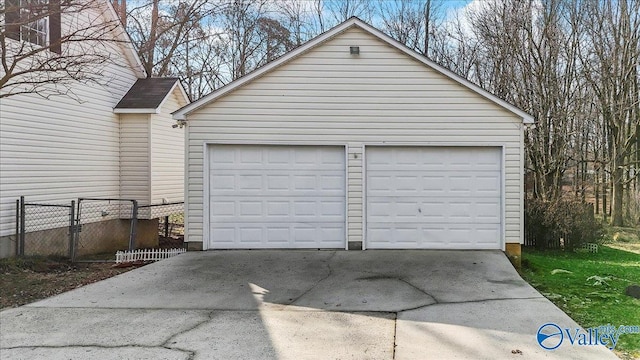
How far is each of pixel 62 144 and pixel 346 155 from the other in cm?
705

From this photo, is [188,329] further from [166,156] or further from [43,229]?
[166,156]

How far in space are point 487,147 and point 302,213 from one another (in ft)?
13.1

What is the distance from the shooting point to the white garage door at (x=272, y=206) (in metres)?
9.13

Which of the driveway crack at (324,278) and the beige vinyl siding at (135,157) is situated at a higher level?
the beige vinyl siding at (135,157)

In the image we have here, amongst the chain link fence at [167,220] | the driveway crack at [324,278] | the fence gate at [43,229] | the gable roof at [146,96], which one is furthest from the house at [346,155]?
the gable roof at [146,96]

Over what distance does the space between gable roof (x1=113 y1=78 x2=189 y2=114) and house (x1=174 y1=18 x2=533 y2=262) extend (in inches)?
162

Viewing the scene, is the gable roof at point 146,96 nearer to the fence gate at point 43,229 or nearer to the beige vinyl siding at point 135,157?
the beige vinyl siding at point 135,157

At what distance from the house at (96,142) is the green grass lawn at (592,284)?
9.05 meters

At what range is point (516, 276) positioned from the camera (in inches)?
275

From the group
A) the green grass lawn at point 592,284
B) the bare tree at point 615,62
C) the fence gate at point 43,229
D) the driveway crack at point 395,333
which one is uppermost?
the bare tree at point 615,62

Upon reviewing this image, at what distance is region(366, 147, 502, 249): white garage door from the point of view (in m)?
8.98

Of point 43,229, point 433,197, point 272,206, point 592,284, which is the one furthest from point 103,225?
point 592,284

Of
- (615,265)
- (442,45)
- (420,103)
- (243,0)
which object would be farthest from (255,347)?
(243,0)

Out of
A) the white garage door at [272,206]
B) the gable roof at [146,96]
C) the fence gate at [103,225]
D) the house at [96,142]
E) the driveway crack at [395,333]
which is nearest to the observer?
the driveway crack at [395,333]
